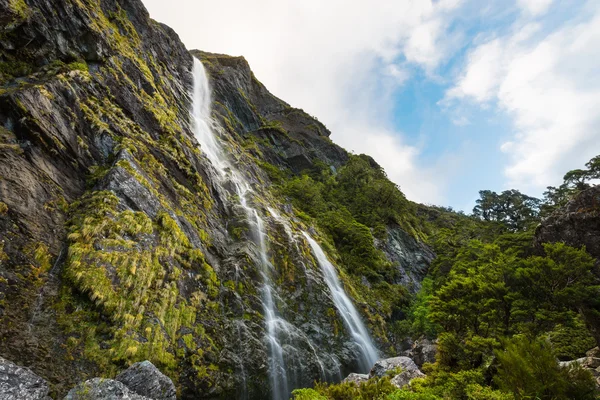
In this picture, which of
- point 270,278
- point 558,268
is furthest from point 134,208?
point 558,268

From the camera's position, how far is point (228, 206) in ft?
75.6

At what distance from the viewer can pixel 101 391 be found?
7348 mm

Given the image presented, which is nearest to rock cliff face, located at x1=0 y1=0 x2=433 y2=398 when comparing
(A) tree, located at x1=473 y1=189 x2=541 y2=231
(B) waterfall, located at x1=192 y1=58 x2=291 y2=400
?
(B) waterfall, located at x1=192 y1=58 x2=291 y2=400

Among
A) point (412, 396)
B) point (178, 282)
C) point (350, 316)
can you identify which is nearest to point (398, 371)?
point (412, 396)

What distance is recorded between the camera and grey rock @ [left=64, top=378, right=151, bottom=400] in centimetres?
710

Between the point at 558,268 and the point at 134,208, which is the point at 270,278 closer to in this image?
the point at 134,208

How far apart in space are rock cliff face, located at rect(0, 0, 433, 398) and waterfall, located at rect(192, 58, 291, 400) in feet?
1.63

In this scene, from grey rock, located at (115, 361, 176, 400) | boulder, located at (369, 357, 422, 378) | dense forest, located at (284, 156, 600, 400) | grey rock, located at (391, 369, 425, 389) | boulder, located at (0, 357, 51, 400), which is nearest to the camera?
boulder, located at (0, 357, 51, 400)

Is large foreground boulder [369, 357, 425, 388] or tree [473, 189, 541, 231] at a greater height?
tree [473, 189, 541, 231]

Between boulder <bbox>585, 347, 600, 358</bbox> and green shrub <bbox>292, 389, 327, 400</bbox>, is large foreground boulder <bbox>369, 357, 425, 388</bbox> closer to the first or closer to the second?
green shrub <bbox>292, 389, 327, 400</bbox>

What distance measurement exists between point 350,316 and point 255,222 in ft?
31.0

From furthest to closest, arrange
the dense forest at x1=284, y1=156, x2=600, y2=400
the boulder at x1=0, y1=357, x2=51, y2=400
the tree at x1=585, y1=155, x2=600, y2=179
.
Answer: the tree at x1=585, y1=155, x2=600, y2=179
the dense forest at x1=284, y1=156, x2=600, y2=400
the boulder at x1=0, y1=357, x2=51, y2=400

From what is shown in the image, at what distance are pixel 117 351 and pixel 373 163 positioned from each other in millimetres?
63379

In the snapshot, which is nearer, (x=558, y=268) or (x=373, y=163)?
(x=558, y=268)
